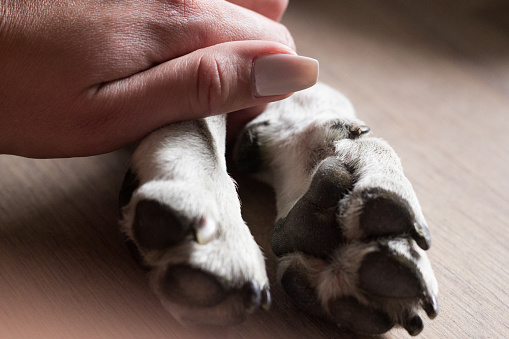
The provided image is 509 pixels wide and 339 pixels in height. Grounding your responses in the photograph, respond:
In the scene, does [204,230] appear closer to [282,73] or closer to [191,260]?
[191,260]

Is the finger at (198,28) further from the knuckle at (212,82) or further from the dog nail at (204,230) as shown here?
the dog nail at (204,230)

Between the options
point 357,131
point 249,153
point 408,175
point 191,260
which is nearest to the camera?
point 191,260

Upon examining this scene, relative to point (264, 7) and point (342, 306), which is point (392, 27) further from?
point (342, 306)

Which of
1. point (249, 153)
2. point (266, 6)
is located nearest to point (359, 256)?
point (249, 153)

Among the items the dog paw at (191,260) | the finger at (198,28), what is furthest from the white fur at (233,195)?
the finger at (198,28)

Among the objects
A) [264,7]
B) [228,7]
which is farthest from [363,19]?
[228,7]

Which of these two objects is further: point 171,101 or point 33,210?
point 33,210
